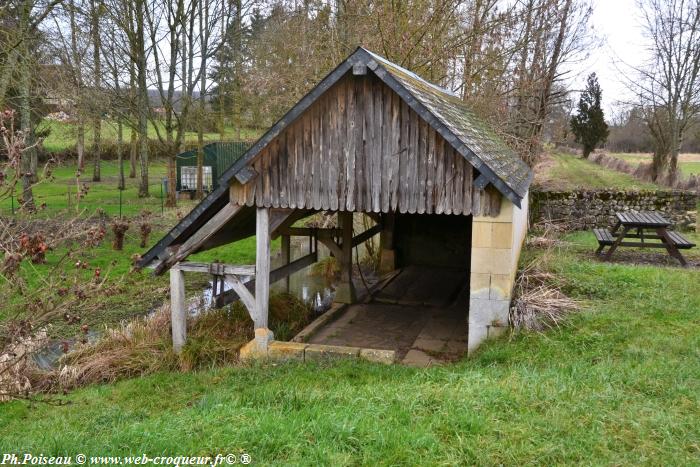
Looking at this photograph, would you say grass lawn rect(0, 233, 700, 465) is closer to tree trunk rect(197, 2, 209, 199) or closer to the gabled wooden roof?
the gabled wooden roof

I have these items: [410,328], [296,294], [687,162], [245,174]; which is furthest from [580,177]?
[245,174]

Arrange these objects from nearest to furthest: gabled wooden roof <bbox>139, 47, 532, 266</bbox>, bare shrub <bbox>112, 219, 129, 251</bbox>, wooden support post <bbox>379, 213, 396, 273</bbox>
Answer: gabled wooden roof <bbox>139, 47, 532, 266</bbox>
wooden support post <bbox>379, 213, 396, 273</bbox>
bare shrub <bbox>112, 219, 129, 251</bbox>

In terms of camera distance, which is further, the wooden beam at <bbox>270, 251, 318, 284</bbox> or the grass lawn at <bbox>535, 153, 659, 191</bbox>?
the grass lawn at <bbox>535, 153, 659, 191</bbox>

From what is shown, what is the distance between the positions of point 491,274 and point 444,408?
2.92 metres

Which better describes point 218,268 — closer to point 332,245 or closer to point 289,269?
point 289,269

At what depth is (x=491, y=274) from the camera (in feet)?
24.6

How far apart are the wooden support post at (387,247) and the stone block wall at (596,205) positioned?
5.26 metres

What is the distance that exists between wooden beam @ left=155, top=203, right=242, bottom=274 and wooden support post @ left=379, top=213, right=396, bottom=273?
6.42 meters

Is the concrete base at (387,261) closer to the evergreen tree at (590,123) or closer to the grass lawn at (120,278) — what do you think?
the grass lawn at (120,278)

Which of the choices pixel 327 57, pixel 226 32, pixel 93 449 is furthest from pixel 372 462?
pixel 226 32

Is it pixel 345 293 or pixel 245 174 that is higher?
pixel 245 174

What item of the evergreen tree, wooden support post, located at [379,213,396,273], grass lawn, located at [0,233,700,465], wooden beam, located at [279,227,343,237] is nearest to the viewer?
grass lawn, located at [0,233,700,465]

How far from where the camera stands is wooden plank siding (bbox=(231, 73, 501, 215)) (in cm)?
744

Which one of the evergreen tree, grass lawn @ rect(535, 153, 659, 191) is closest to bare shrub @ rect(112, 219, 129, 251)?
grass lawn @ rect(535, 153, 659, 191)
